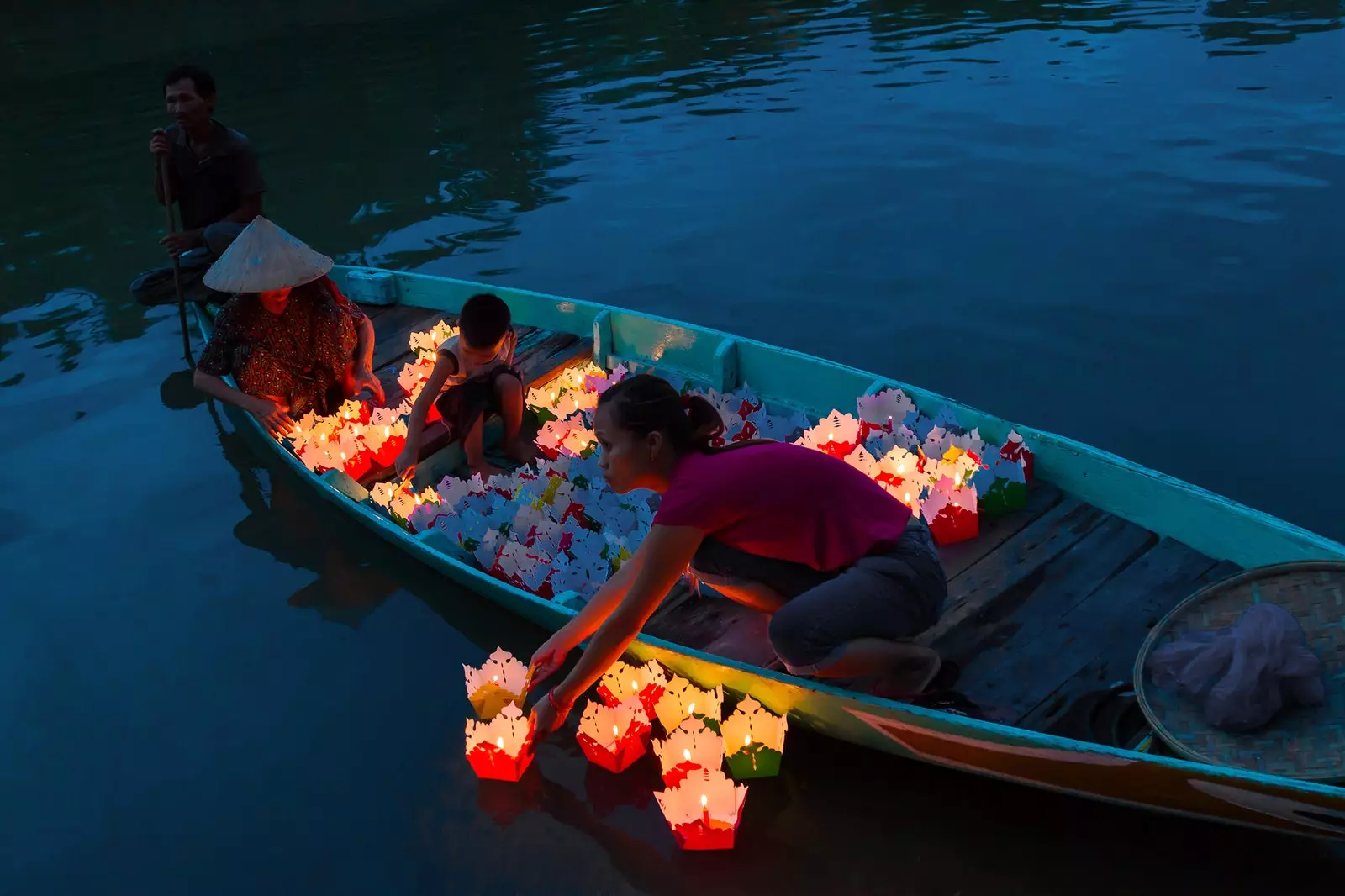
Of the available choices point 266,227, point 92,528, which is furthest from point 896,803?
point 92,528

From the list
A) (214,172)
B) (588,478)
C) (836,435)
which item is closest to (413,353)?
(214,172)

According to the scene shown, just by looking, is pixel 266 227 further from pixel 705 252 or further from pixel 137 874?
pixel 705 252

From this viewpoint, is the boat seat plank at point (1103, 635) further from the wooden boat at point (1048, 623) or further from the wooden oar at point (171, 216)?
the wooden oar at point (171, 216)

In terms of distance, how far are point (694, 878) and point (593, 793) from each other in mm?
496

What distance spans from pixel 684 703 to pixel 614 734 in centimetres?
25

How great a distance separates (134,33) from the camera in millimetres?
17469

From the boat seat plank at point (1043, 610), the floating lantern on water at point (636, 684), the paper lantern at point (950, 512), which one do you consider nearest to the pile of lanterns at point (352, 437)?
the floating lantern on water at point (636, 684)

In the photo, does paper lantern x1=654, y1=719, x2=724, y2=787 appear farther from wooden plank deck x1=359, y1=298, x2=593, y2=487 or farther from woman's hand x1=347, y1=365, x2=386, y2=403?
woman's hand x1=347, y1=365, x2=386, y2=403

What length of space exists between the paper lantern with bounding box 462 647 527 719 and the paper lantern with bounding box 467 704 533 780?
9 centimetres

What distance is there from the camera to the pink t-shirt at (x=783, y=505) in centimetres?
294

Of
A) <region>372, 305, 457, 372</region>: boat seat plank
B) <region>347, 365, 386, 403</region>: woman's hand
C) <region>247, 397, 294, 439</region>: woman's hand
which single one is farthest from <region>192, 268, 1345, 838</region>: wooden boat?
<region>372, 305, 457, 372</region>: boat seat plank

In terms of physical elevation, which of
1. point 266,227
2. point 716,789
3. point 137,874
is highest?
point 266,227

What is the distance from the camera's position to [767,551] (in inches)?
124

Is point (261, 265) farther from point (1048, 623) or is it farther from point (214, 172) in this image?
point (1048, 623)
